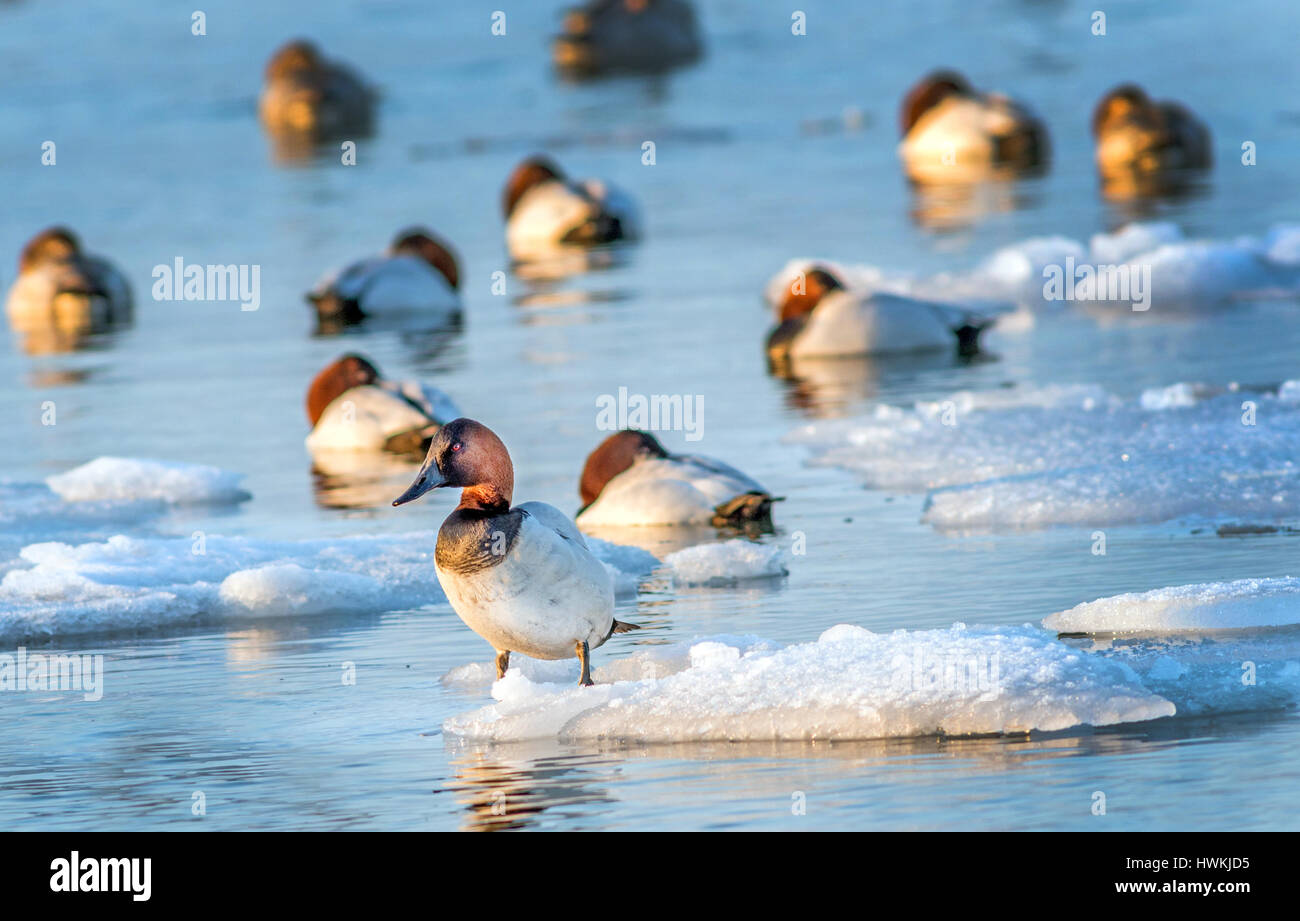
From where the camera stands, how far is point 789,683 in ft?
20.4

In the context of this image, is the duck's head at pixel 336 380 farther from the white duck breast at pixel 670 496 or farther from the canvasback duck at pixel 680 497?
the white duck breast at pixel 670 496

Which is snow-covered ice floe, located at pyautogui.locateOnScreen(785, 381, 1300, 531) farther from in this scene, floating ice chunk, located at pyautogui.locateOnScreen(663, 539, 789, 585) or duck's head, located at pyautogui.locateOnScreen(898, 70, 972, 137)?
duck's head, located at pyautogui.locateOnScreen(898, 70, 972, 137)

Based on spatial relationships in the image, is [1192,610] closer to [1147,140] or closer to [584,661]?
[584,661]

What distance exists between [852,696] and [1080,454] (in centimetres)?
457

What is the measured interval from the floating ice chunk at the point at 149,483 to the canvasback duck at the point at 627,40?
31106mm

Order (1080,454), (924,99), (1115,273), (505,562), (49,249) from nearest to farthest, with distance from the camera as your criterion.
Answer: (505,562)
(1080,454)
(1115,273)
(49,249)
(924,99)

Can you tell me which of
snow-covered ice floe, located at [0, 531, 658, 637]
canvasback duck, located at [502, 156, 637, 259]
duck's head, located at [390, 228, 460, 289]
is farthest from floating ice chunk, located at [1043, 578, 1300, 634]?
canvasback duck, located at [502, 156, 637, 259]

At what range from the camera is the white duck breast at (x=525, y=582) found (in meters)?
6.45

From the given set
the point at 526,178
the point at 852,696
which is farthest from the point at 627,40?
the point at 852,696

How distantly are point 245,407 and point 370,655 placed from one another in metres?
6.71

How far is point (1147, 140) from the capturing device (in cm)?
2420

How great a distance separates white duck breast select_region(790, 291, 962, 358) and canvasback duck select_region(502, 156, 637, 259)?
7044mm
